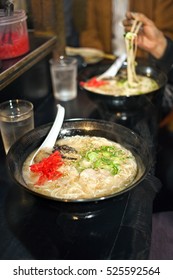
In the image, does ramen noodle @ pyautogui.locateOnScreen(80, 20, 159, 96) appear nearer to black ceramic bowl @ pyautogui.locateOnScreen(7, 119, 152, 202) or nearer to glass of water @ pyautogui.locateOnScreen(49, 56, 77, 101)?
glass of water @ pyautogui.locateOnScreen(49, 56, 77, 101)

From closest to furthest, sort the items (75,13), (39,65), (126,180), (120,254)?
(120,254)
(126,180)
(39,65)
(75,13)

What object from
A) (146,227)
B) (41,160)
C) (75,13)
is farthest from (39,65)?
(75,13)

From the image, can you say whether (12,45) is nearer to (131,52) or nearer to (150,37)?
(131,52)

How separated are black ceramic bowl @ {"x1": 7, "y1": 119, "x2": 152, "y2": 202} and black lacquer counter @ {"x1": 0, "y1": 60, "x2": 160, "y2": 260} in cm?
14

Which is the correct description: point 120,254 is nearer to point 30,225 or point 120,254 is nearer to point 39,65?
point 30,225

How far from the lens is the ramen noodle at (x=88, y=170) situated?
1240 mm

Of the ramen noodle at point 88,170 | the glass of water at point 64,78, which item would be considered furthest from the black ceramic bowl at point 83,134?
the glass of water at point 64,78

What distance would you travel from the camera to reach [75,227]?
1.15 meters

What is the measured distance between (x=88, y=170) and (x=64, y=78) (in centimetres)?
112

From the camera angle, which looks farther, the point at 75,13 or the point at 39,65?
the point at 75,13

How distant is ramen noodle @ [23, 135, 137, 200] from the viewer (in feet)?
4.07

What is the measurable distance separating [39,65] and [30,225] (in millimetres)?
1374

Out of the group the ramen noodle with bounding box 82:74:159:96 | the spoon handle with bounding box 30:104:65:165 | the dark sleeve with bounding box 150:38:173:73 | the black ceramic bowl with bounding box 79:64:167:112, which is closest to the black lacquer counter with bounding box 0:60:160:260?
the spoon handle with bounding box 30:104:65:165

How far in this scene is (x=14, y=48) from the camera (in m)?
1.77
